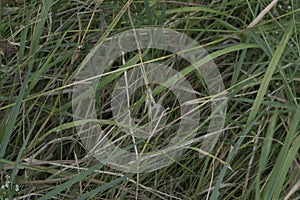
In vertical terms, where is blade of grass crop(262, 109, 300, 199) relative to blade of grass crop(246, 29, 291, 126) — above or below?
below

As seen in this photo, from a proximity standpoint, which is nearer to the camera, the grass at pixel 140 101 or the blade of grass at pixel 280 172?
the blade of grass at pixel 280 172

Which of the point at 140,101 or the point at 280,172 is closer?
the point at 280,172

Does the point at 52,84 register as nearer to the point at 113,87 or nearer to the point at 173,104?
the point at 113,87

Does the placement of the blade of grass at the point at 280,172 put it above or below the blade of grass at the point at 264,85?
below

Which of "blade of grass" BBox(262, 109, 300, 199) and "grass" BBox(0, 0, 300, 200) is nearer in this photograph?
"blade of grass" BBox(262, 109, 300, 199)

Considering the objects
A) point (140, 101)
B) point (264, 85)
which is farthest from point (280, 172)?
point (140, 101)

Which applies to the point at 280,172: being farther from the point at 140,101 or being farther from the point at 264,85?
the point at 140,101

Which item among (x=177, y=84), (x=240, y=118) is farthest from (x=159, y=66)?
(x=240, y=118)

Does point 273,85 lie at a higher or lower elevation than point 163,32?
lower
